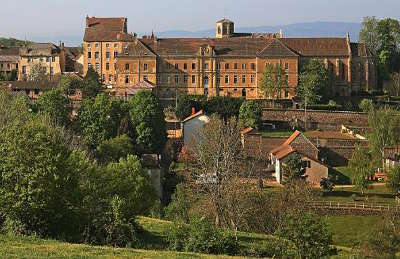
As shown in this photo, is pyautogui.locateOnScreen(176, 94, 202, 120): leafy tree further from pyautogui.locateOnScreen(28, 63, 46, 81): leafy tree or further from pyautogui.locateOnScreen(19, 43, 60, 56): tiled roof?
pyautogui.locateOnScreen(19, 43, 60, 56): tiled roof

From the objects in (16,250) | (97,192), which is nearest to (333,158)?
(97,192)

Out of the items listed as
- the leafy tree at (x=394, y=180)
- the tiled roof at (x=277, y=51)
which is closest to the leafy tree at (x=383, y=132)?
the leafy tree at (x=394, y=180)

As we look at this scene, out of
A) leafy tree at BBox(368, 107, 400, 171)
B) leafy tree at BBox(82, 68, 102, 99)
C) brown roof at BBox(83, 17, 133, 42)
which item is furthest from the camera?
brown roof at BBox(83, 17, 133, 42)

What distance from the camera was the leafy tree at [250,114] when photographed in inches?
2447

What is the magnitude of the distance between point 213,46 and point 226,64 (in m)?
2.18

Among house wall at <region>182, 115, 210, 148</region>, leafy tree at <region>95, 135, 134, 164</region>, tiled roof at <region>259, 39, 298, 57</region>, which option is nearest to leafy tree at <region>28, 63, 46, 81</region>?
tiled roof at <region>259, 39, 298, 57</region>

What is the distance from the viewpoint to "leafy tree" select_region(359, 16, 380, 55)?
83062 millimetres

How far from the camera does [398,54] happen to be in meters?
84.2

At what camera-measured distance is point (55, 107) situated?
57.2 m

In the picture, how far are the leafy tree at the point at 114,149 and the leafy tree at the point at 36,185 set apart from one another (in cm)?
2196

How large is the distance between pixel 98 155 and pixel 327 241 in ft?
90.7

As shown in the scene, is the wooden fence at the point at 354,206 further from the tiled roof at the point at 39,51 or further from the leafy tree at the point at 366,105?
the tiled roof at the point at 39,51

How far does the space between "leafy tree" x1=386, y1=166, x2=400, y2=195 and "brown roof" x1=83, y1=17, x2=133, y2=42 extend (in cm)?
3666

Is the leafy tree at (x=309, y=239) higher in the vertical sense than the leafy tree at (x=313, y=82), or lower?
lower
